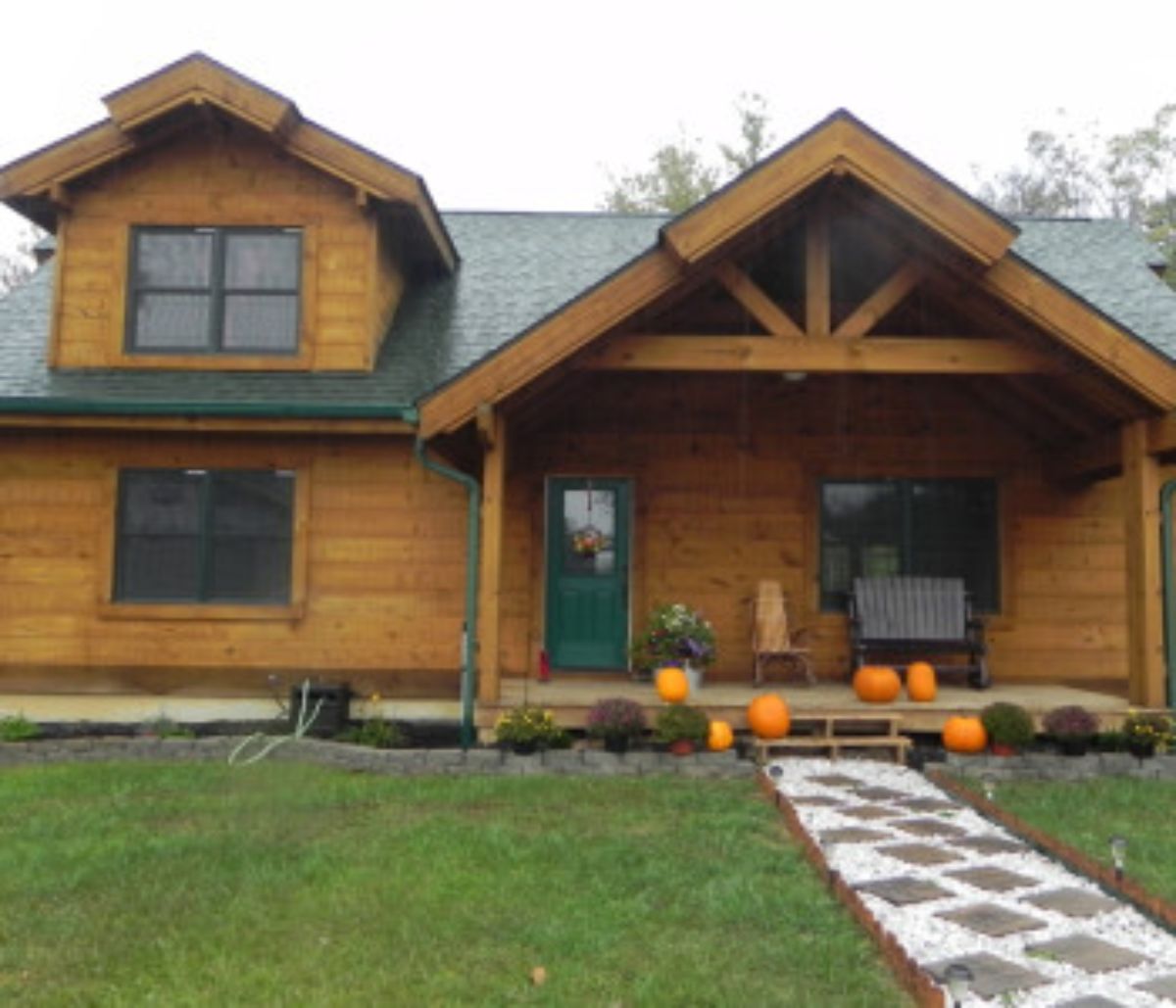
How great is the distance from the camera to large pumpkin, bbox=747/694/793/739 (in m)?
6.51

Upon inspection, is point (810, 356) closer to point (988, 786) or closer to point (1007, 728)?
point (1007, 728)

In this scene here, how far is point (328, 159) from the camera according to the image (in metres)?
8.36

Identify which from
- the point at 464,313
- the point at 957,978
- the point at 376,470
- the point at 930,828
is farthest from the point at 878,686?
the point at 464,313

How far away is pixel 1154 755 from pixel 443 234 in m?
7.69

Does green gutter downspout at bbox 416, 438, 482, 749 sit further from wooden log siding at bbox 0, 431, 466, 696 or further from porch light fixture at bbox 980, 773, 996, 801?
porch light fixture at bbox 980, 773, 996, 801

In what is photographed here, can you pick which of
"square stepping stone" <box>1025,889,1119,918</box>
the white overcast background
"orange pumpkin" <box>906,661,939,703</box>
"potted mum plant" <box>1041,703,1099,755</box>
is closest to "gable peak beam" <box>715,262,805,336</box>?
"orange pumpkin" <box>906,661,939,703</box>

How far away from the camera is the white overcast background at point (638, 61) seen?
1891 cm

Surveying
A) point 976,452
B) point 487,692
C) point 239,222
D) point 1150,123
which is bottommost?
point 487,692

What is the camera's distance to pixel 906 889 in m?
4.06

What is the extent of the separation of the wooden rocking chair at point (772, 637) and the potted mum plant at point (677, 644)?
739mm

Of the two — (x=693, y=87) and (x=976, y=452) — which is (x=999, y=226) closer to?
(x=976, y=452)

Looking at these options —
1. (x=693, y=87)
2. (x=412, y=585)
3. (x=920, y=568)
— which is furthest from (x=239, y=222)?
(x=693, y=87)

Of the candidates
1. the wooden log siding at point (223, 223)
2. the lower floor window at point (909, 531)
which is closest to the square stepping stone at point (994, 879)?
the lower floor window at point (909, 531)

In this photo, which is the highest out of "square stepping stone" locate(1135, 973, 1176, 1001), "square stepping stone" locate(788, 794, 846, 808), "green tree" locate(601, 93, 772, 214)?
"green tree" locate(601, 93, 772, 214)
